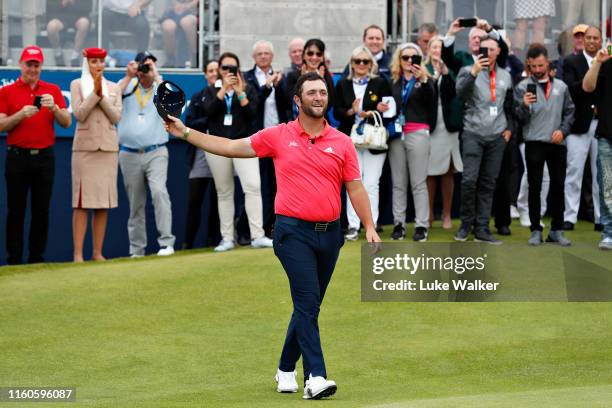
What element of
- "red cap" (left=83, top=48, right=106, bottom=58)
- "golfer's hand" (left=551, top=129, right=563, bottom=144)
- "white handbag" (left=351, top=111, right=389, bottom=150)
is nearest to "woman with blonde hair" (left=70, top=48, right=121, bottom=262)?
"red cap" (left=83, top=48, right=106, bottom=58)

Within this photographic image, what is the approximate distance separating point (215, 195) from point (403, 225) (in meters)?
2.53

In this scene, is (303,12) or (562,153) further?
(303,12)

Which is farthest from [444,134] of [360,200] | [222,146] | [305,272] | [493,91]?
[305,272]

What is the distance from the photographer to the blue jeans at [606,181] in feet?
46.5

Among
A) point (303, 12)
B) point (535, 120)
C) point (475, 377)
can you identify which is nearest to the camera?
point (475, 377)

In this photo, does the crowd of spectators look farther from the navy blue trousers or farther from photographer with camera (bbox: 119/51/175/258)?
the navy blue trousers

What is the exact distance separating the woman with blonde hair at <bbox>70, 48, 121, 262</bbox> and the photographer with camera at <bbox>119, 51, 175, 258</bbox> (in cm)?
24

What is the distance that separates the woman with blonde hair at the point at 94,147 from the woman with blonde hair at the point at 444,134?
3.92 m

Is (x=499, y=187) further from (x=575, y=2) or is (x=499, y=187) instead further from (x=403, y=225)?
(x=575, y=2)

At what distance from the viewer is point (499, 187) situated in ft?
51.4

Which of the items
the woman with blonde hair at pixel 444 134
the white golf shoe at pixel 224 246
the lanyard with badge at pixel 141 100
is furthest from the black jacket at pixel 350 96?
the lanyard with badge at pixel 141 100

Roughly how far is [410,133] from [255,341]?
16.1 feet

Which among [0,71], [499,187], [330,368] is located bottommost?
[330,368]

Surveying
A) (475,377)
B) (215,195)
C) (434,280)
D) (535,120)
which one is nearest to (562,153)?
(535,120)
